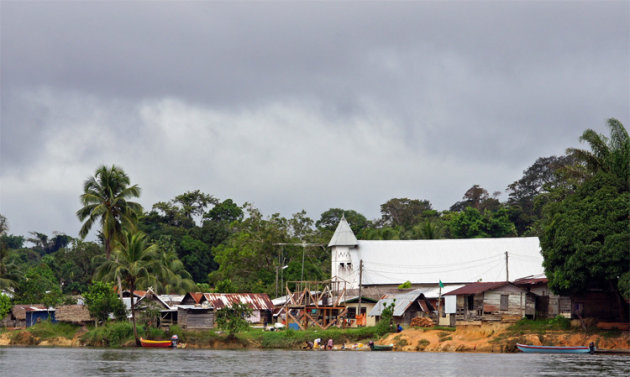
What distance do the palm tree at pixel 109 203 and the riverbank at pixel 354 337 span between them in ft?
28.0

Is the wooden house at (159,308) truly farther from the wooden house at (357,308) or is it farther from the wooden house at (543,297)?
the wooden house at (543,297)

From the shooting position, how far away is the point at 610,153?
49844 millimetres

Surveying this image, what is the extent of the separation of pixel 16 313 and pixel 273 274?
25611 millimetres

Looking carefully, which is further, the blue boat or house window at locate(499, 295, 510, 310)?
house window at locate(499, 295, 510, 310)

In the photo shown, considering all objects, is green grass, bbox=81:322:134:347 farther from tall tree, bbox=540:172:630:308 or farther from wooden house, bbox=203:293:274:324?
tall tree, bbox=540:172:630:308

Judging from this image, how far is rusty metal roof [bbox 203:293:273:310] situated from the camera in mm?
64562

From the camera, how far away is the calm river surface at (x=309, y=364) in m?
33.7

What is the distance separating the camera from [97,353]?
4928 centimetres

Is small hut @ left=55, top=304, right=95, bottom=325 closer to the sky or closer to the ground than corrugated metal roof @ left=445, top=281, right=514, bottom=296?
closer to the ground

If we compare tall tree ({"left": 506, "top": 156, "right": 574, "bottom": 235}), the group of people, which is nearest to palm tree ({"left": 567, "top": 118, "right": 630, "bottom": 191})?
the group of people

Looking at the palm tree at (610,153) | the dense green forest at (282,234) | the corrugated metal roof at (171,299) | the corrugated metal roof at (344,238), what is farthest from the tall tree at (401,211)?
the palm tree at (610,153)

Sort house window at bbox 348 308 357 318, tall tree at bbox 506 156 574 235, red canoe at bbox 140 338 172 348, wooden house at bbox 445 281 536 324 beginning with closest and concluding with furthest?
wooden house at bbox 445 281 536 324 < red canoe at bbox 140 338 172 348 < house window at bbox 348 308 357 318 < tall tree at bbox 506 156 574 235

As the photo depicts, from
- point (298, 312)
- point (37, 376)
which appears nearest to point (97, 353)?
point (37, 376)

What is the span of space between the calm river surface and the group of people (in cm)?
633
